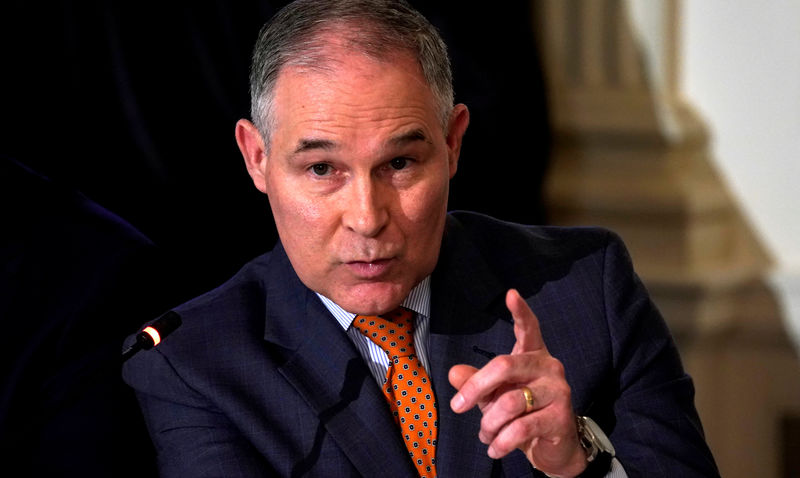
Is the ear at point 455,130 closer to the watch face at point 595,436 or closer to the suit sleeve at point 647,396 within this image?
the suit sleeve at point 647,396

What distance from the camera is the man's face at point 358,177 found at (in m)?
1.67

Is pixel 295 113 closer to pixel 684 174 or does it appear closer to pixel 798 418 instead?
pixel 684 174

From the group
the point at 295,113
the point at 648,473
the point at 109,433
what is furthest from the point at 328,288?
the point at 648,473

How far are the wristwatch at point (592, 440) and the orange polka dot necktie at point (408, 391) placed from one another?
9.6 inches

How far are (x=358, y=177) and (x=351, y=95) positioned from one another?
12 cm

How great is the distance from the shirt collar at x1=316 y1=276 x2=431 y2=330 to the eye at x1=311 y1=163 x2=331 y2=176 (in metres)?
0.24

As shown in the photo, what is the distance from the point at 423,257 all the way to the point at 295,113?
30 cm

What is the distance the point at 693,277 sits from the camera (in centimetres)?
352

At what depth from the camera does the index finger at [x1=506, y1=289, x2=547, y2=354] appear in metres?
1.54

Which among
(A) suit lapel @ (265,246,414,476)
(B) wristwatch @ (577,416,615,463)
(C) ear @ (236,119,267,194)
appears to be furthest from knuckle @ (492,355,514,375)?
(C) ear @ (236,119,267,194)

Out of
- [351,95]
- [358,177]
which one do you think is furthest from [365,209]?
[351,95]

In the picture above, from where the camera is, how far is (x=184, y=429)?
1.80m

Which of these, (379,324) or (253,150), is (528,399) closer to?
(379,324)

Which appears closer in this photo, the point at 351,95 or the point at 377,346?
the point at 351,95
